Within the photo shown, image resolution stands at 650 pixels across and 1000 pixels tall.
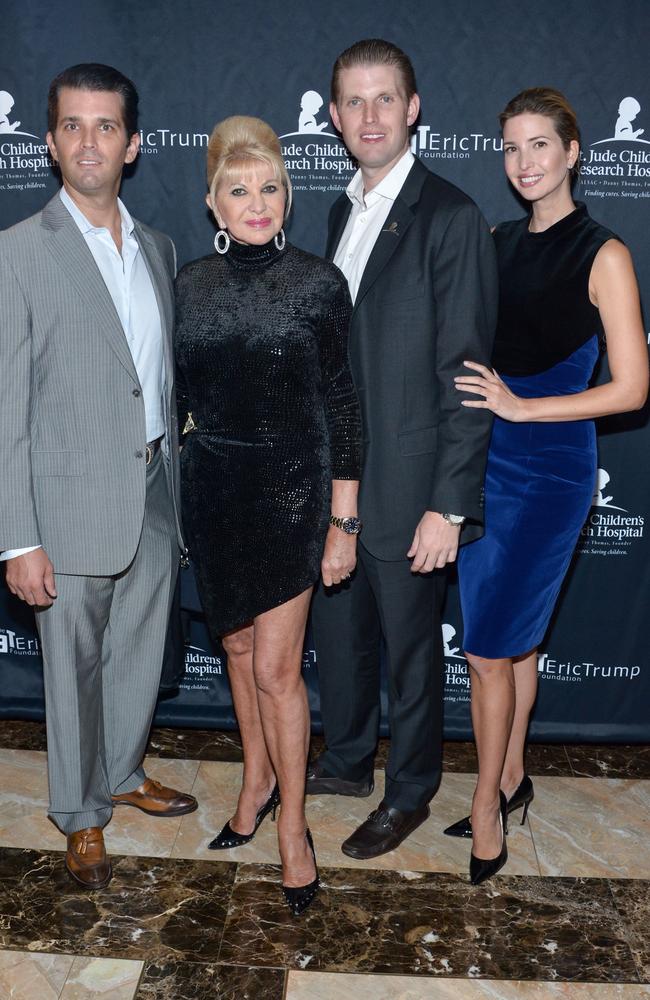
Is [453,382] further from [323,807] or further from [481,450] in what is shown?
[323,807]

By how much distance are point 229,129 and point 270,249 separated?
0.94 ft

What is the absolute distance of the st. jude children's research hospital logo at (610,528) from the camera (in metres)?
3.39

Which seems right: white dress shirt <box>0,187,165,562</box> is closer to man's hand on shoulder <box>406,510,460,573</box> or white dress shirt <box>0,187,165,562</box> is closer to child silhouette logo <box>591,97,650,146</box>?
man's hand on shoulder <box>406,510,460,573</box>

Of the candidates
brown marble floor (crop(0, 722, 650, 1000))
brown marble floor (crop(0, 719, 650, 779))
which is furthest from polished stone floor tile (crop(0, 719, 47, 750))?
brown marble floor (crop(0, 722, 650, 1000))

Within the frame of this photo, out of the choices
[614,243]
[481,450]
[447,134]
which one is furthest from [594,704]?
[447,134]

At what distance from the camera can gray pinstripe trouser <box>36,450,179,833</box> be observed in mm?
2631

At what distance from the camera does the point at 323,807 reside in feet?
10.0

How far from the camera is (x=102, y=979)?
2.34 m

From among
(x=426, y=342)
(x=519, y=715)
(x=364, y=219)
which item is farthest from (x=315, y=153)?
(x=519, y=715)

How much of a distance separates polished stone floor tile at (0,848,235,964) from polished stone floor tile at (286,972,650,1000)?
0.84 ft

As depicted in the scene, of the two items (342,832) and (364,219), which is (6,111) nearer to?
(364,219)

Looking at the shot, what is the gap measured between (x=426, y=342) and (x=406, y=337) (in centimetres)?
5

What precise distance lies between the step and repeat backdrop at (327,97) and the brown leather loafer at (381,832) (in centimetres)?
105

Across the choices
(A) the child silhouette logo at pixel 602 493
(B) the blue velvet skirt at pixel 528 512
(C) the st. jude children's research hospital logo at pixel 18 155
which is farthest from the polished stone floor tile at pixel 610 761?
(C) the st. jude children's research hospital logo at pixel 18 155
